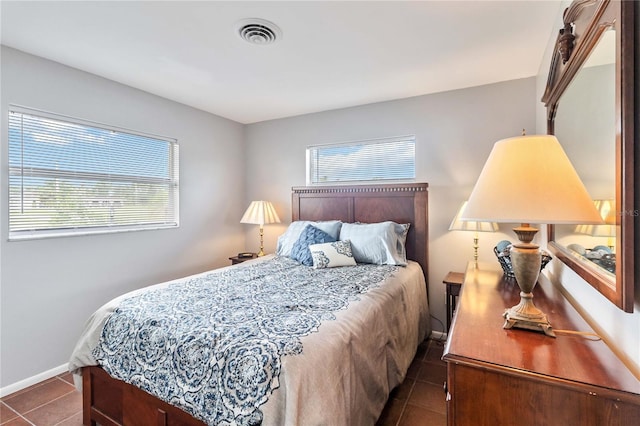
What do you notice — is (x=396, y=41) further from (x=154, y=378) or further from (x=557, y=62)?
(x=154, y=378)

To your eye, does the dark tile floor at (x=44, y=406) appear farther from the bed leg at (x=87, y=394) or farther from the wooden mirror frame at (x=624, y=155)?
the wooden mirror frame at (x=624, y=155)

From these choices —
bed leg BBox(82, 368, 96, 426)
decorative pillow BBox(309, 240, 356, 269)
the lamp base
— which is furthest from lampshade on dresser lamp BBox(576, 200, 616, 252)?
bed leg BBox(82, 368, 96, 426)

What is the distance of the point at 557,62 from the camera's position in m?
1.64

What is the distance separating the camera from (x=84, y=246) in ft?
8.38

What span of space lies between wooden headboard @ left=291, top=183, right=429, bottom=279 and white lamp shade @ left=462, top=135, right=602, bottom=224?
194 cm

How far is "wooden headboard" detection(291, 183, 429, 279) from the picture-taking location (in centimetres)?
303

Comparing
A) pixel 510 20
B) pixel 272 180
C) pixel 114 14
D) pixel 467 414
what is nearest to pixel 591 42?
pixel 510 20

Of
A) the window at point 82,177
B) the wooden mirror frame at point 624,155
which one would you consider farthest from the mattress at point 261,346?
the window at point 82,177

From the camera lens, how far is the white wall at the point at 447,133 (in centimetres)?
275

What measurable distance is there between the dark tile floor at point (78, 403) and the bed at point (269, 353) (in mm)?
184

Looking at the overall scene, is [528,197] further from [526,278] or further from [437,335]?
[437,335]

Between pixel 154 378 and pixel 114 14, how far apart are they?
6.60ft

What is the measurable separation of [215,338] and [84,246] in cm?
199

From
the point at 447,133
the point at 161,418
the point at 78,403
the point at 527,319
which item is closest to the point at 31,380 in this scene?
the point at 78,403
